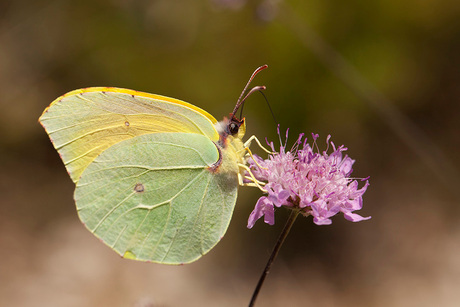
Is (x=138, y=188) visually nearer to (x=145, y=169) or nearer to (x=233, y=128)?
(x=145, y=169)

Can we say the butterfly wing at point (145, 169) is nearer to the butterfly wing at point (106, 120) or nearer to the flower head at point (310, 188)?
the butterfly wing at point (106, 120)

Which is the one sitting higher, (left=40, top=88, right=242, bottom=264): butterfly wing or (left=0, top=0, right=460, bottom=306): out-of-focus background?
(left=0, top=0, right=460, bottom=306): out-of-focus background

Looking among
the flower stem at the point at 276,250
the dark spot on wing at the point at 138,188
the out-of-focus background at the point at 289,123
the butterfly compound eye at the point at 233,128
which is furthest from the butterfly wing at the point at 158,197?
the out-of-focus background at the point at 289,123

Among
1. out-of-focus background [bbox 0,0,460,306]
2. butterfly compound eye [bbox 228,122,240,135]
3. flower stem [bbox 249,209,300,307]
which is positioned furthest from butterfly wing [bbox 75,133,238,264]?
out-of-focus background [bbox 0,0,460,306]

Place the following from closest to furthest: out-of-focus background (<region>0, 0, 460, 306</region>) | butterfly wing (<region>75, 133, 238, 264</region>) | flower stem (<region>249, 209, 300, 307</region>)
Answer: flower stem (<region>249, 209, 300, 307</region>) < butterfly wing (<region>75, 133, 238, 264</region>) < out-of-focus background (<region>0, 0, 460, 306</region>)

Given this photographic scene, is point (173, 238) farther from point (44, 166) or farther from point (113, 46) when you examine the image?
point (44, 166)

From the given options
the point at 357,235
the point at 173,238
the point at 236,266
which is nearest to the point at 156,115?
the point at 173,238

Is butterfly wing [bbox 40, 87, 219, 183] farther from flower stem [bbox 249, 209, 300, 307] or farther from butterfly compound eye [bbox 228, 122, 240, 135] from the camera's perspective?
flower stem [bbox 249, 209, 300, 307]
